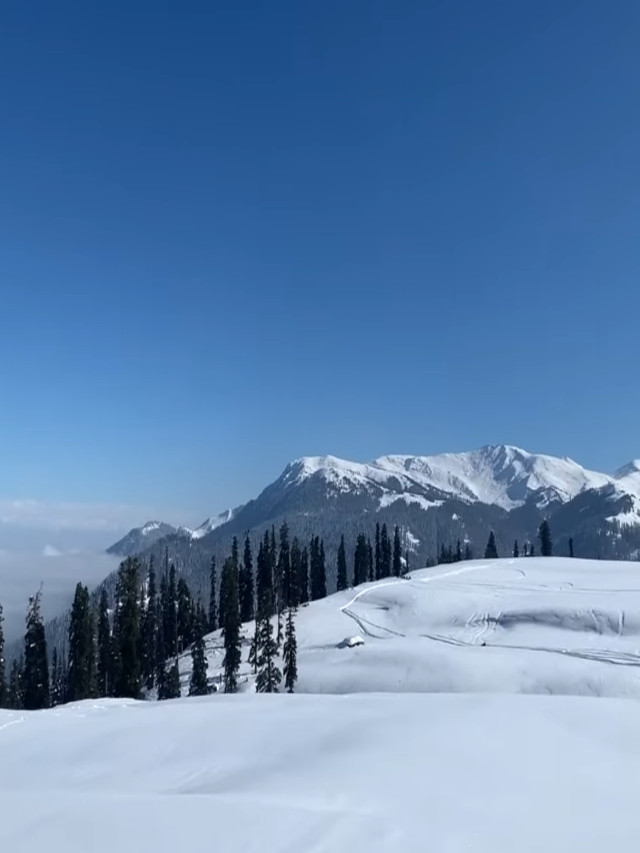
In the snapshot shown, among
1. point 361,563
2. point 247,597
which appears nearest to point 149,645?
point 247,597

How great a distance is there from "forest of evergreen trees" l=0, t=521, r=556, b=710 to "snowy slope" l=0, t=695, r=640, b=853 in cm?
3746

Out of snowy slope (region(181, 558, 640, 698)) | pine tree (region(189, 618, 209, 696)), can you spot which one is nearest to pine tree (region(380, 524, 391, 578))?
snowy slope (region(181, 558, 640, 698))

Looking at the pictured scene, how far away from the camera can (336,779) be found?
44.6ft

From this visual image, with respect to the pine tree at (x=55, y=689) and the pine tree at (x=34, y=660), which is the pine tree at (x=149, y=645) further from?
the pine tree at (x=34, y=660)

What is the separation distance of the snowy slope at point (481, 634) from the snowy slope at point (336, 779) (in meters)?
31.7

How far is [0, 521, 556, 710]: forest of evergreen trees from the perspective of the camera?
5731cm

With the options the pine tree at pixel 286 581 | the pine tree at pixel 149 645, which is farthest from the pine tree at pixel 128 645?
the pine tree at pixel 286 581

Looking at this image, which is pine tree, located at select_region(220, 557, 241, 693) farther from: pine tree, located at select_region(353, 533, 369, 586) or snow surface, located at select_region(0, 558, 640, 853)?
pine tree, located at select_region(353, 533, 369, 586)

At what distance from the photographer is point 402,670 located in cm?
5541

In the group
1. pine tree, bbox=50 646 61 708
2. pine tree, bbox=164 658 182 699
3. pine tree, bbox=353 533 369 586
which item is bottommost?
pine tree, bbox=50 646 61 708

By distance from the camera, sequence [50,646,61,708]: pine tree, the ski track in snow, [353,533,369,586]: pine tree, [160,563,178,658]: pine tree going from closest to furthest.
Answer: the ski track in snow, [50,646,61,708]: pine tree, [160,563,178,658]: pine tree, [353,533,369,586]: pine tree

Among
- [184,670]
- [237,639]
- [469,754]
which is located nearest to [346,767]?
[469,754]

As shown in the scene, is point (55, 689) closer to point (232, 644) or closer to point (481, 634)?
point (232, 644)

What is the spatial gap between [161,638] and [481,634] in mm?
41258
